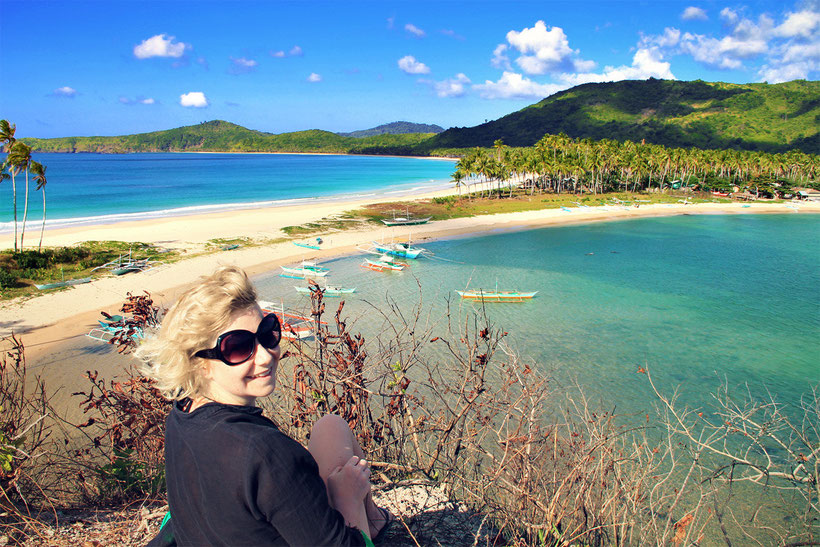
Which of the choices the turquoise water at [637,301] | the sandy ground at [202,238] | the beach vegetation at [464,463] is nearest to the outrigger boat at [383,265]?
the turquoise water at [637,301]

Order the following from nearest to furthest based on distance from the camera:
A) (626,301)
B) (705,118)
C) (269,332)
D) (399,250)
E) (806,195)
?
(269,332)
(626,301)
(399,250)
(806,195)
(705,118)

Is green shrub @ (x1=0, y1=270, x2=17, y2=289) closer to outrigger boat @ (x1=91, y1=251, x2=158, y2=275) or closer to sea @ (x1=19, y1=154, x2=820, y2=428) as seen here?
outrigger boat @ (x1=91, y1=251, x2=158, y2=275)

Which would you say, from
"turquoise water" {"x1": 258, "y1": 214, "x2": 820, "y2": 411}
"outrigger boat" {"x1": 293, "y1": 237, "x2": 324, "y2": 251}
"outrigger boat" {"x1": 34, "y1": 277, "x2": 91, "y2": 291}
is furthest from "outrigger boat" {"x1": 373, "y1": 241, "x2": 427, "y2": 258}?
"outrigger boat" {"x1": 34, "y1": 277, "x2": 91, "y2": 291}

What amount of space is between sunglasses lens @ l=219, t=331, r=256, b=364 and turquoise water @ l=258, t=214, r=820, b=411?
8.37 metres

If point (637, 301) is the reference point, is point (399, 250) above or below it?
above

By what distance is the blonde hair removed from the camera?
5.71 feet

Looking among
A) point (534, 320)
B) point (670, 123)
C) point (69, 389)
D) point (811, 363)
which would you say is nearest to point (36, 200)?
point (69, 389)

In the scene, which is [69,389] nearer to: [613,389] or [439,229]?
[613,389]

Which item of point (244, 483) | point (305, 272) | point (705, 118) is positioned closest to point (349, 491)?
point (244, 483)

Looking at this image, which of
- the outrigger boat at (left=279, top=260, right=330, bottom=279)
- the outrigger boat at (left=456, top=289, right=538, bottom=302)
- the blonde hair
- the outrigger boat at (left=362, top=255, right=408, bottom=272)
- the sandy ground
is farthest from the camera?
the outrigger boat at (left=362, top=255, right=408, bottom=272)

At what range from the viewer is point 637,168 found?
2559 inches

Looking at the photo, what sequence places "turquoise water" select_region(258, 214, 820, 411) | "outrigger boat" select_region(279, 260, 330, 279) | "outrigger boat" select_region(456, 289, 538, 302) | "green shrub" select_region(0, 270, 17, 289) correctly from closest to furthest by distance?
"turquoise water" select_region(258, 214, 820, 411) < "green shrub" select_region(0, 270, 17, 289) < "outrigger boat" select_region(456, 289, 538, 302) < "outrigger boat" select_region(279, 260, 330, 279)

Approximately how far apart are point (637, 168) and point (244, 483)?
72.8m

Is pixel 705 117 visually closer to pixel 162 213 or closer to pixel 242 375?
pixel 162 213
